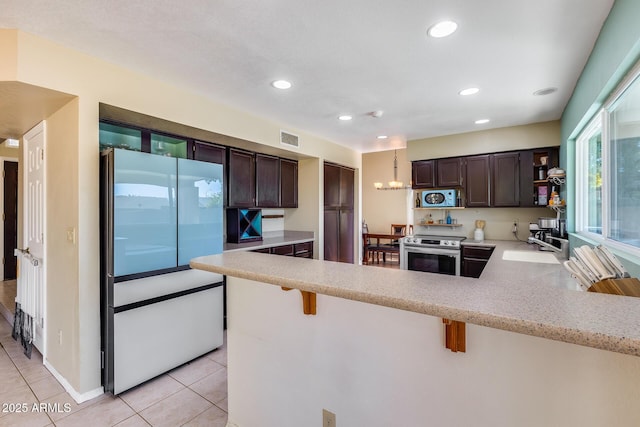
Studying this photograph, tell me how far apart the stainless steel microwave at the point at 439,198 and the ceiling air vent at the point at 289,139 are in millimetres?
2188

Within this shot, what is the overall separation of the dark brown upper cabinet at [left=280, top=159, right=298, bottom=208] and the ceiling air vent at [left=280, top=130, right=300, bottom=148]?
391mm

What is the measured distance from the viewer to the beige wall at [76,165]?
6.40ft

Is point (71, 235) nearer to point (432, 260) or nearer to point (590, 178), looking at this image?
point (432, 260)

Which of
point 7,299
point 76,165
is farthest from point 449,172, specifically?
point 7,299

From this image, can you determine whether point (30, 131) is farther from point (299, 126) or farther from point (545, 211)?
point (545, 211)

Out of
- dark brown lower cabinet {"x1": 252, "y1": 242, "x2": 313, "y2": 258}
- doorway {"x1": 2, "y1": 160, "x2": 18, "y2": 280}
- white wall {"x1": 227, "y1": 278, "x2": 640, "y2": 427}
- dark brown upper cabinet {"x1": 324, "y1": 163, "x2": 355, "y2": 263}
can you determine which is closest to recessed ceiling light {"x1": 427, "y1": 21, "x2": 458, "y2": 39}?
white wall {"x1": 227, "y1": 278, "x2": 640, "y2": 427}

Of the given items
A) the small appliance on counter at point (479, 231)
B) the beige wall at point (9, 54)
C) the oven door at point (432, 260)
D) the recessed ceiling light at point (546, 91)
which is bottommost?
the oven door at point (432, 260)

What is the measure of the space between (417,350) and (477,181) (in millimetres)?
3863

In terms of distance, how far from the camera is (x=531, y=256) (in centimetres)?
304

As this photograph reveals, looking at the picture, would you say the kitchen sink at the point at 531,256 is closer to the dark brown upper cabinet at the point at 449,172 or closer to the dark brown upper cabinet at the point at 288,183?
the dark brown upper cabinet at the point at 449,172

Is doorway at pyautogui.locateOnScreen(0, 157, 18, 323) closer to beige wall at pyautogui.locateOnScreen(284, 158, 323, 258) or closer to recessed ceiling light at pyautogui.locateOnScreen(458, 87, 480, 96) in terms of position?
beige wall at pyautogui.locateOnScreen(284, 158, 323, 258)

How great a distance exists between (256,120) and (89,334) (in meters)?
2.62

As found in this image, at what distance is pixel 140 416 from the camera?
2.02 m

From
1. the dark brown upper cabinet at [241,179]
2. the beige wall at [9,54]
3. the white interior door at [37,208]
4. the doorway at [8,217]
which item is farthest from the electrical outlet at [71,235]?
the doorway at [8,217]
